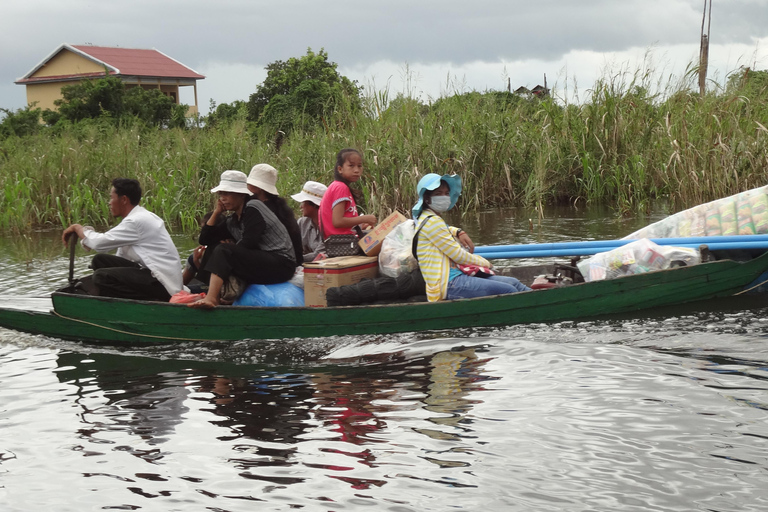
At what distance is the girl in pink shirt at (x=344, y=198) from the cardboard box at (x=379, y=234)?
0.22 metres

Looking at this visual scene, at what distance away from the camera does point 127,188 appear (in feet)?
21.0

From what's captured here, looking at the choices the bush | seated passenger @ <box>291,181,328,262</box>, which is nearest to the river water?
seated passenger @ <box>291,181,328,262</box>

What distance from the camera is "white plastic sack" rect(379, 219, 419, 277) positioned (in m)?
6.49

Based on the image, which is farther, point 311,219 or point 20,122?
point 20,122

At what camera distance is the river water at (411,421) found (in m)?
3.48

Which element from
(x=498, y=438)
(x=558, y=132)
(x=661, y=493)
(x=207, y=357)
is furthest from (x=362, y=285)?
(x=558, y=132)

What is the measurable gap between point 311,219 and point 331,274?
1665 mm

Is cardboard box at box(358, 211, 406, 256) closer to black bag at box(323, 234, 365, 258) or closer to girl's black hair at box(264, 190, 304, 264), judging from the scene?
black bag at box(323, 234, 365, 258)

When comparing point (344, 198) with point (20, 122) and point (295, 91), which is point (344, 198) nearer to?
point (295, 91)

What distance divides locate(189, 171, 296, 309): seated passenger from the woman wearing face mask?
1.13 meters

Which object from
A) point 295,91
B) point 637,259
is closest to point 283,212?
point 637,259

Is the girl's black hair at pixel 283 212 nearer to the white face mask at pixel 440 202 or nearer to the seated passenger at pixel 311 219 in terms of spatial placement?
the seated passenger at pixel 311 219

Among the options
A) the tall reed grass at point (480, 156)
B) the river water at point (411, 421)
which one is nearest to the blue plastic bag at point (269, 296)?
the river water at point (411, 421)

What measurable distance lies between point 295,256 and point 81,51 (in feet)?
115
